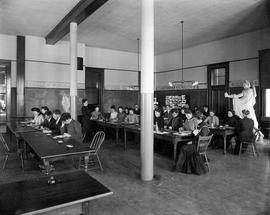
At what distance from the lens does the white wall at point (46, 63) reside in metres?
10.4

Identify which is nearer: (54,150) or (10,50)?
(54,150)

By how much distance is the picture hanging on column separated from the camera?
1258 centimetres

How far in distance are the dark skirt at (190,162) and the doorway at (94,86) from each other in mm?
8112

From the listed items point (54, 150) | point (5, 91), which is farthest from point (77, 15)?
point (5, 91)

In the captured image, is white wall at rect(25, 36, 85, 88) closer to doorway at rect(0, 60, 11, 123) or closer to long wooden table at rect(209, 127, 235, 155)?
doorway at rect(0, 60, 11, 123)

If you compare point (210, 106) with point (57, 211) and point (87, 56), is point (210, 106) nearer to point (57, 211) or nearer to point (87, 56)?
point (87, 56)

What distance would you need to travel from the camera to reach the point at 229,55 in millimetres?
10586

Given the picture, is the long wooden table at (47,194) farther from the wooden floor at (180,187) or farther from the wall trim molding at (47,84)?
the wall trim molding at (47,84)

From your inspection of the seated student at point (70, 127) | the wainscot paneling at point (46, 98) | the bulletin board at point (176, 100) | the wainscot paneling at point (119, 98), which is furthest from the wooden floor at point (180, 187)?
the wainscot paneling at point (119, 98)

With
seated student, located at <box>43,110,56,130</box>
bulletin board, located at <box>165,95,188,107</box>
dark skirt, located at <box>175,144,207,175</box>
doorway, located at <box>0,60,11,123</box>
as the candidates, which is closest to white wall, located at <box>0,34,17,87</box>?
doorway, located at <box>0,60,11,123</box>

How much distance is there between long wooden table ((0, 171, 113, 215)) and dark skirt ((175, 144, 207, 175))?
3.06 meters

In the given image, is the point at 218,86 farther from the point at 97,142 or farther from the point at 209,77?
the point at 97,142

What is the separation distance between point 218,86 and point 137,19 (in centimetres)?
537

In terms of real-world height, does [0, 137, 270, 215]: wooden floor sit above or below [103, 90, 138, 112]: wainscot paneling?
below
